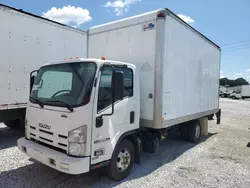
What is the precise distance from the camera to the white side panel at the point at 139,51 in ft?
14.3

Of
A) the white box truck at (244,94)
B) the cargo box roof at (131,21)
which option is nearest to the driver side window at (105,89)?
the cargo box roof at (131,21)

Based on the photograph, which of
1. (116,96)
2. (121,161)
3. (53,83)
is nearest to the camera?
(116,96)

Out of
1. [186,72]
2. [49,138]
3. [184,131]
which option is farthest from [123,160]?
[184,131]

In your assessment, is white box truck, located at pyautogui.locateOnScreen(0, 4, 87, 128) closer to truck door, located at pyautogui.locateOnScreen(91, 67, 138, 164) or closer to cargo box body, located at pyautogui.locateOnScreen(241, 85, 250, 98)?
truck door, located at pyautogui.locateOnScreen(91, 67, 138, 164)

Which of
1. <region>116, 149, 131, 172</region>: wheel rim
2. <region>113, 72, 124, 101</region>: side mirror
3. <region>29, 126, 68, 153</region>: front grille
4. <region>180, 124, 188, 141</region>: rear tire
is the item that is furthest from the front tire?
<region>180, 124, 188, 141</region>: rear tire

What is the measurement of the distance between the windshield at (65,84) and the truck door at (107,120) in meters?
0.21

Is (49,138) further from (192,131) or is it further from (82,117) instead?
(192,131)

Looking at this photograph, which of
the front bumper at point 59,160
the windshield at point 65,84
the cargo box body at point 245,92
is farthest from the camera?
the cargo box body at point 245,92

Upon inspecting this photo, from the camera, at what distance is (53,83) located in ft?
12.1

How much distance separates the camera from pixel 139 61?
4.54 metres

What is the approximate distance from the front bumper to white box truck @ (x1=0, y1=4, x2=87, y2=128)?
2.72 meters

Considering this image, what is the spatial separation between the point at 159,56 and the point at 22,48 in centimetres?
405

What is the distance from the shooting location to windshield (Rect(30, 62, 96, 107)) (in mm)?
3220

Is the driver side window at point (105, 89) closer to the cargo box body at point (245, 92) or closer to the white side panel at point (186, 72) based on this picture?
the white side panel at point (186, 72)
